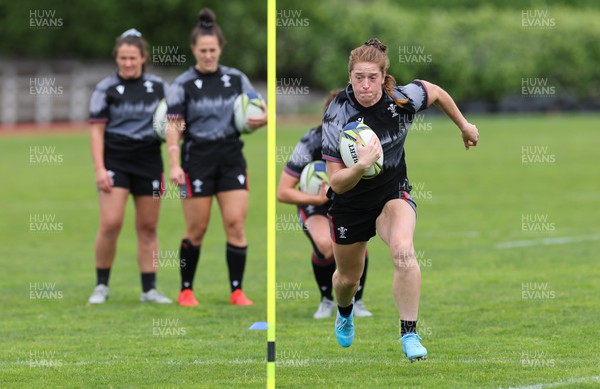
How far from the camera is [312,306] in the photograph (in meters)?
10.0

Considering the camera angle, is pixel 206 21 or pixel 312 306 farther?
pixel 312 306

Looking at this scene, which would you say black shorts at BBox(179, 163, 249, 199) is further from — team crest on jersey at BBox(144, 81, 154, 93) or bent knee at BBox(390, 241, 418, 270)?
bent knee at BBox(390, 241, 418, 270)

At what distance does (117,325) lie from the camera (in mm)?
9164

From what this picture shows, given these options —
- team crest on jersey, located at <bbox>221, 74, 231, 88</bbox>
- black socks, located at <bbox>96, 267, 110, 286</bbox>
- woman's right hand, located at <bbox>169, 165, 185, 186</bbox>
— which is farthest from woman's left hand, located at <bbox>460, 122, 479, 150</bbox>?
black socks, located at <bbox>96, 267, 110, 286</bbox>

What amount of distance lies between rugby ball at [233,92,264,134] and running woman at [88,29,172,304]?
0.77 m

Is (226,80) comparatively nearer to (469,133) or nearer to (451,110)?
(451,110)

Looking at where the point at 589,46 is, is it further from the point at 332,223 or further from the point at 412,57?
the point at 332,223

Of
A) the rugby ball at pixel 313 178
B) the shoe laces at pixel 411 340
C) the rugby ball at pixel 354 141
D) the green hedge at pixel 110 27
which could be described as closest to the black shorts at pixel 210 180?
the rugby ball at pixel 313 178

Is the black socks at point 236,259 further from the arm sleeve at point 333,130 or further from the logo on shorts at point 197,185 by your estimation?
the arm sleeve at point 333,130

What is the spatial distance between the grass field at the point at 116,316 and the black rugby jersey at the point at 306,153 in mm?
1266

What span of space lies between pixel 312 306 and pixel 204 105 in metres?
2.02

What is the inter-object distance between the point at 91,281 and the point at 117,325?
2.93 meters

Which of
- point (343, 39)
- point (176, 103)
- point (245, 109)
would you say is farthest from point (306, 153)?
point (343, 39)

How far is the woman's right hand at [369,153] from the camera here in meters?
6.59
